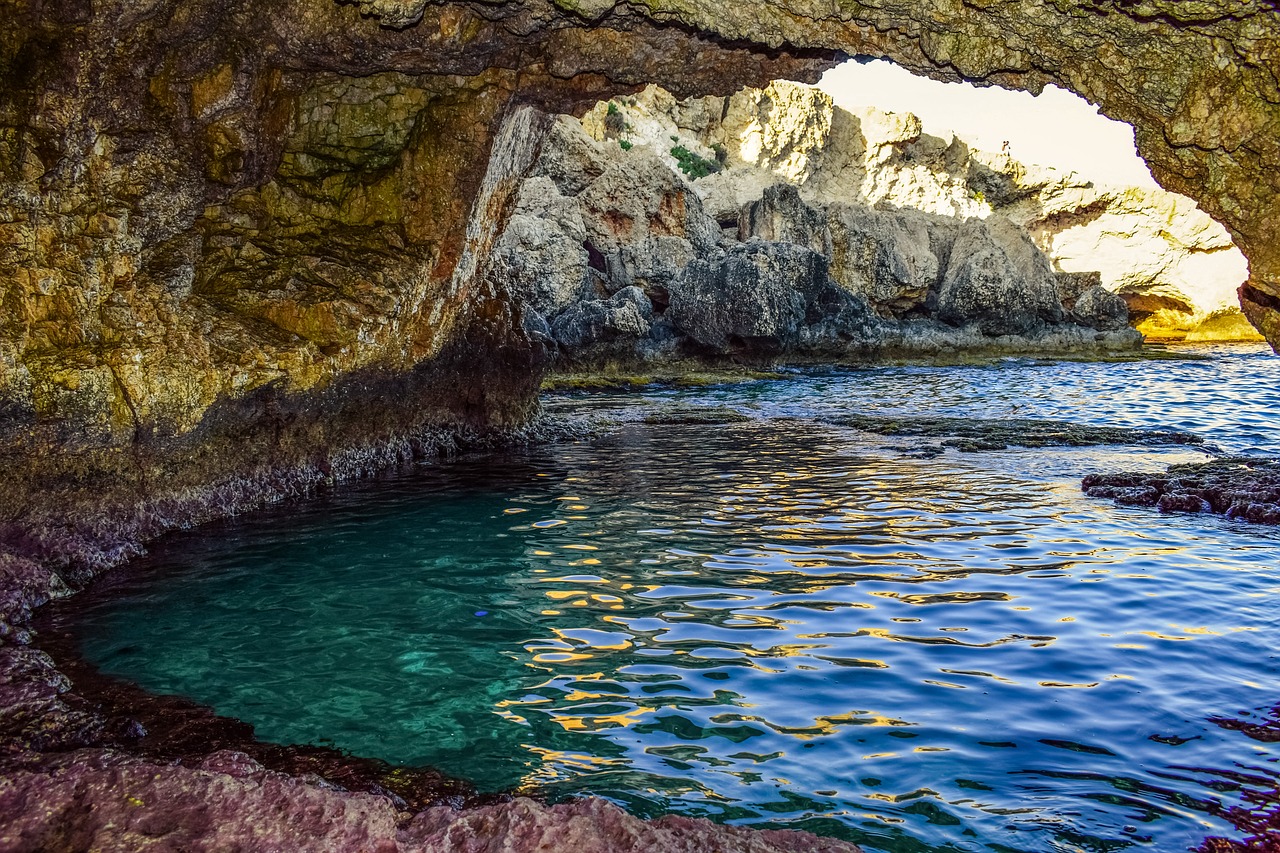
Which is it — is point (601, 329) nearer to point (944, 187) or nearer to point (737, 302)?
point (737, 302)

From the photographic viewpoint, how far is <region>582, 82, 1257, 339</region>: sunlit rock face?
5700cm

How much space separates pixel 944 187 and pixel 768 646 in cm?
7015

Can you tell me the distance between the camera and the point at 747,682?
5652 millimetres

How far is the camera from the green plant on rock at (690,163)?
6181cm

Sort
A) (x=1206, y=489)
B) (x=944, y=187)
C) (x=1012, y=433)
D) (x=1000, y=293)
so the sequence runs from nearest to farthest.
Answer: (x=1206, y=489)
(x=1012, y=433)
(x=1000, y=293)
(x=944, y=187)

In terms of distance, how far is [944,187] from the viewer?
70188 millimetres

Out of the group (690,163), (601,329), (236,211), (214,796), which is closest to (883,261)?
(690,163)

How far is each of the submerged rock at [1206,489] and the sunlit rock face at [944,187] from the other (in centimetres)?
4478

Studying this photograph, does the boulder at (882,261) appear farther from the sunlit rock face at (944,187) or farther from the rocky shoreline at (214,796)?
the rocky shoreline at (214,796)

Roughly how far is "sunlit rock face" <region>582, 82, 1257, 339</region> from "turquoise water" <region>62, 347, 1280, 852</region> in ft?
154

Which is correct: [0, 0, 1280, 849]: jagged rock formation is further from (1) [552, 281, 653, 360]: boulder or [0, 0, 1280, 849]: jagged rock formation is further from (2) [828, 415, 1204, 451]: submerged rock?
(1) [552, 281, 653, 360]: boulder

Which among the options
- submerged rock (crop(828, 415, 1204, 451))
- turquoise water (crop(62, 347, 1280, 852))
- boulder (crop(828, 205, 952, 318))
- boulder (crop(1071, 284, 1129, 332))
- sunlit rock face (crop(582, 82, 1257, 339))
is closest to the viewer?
turquoise water (crop(62, 347, 1280, 852))

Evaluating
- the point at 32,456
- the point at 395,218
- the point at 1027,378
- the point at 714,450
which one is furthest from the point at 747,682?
the point at 1027,378

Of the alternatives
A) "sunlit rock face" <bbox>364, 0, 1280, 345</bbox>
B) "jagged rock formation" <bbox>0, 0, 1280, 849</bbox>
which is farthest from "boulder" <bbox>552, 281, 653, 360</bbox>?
"sunlit rock face" <bbox>364, 0, 1280, 345</bbox>
